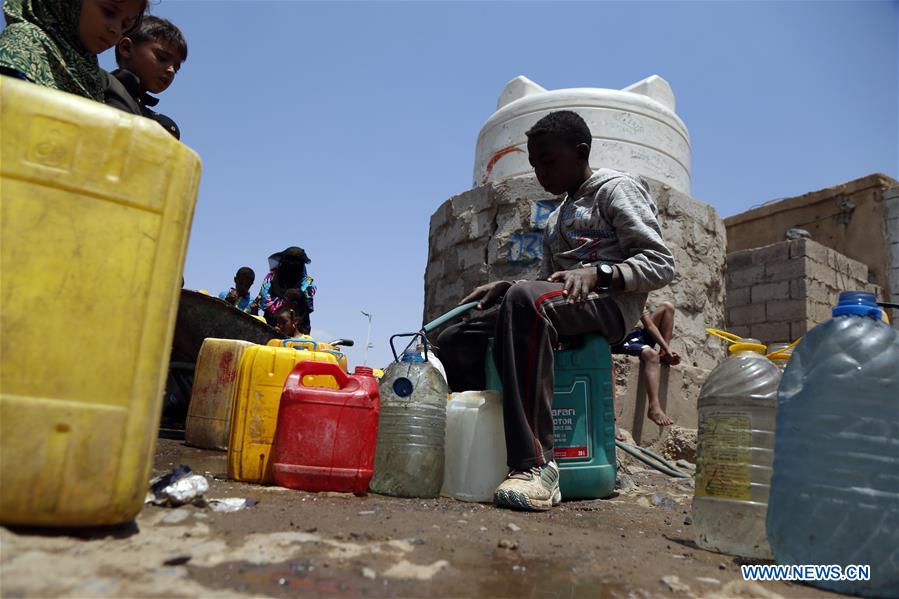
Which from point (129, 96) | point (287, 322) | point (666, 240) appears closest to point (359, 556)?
point (129, 96)

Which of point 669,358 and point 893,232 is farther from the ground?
point 893,232

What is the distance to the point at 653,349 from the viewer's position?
14.8 feet

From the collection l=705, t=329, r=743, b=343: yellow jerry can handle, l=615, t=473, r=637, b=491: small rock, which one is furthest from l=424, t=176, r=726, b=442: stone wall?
l=705, t=329, r=743, b=343: yellow jerry can handle

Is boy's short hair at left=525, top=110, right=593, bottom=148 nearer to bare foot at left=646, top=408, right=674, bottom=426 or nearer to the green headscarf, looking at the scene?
the green headscarf

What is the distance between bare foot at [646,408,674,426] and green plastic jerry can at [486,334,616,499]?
1.57 metres

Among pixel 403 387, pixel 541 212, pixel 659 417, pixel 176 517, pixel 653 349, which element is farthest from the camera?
pixel 541 212

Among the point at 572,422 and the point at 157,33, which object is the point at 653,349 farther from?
the point at 157,33

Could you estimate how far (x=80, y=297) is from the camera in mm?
1430

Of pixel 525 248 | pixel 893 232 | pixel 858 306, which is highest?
pixel 893 232

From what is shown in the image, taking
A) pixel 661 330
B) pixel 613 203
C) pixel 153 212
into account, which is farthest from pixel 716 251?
pixel 153 212

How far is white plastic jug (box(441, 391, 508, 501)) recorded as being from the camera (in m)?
2.77

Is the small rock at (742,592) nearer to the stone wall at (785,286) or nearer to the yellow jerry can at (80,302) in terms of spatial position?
the yellow jerry can at (80,302)

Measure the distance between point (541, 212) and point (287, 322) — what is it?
269cm

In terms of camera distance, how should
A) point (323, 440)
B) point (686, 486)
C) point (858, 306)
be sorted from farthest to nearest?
point (686, 486) → point (323, 440) → point (858, 306)
